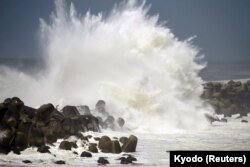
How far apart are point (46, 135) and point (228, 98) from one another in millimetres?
35064

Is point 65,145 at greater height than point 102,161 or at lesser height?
greater

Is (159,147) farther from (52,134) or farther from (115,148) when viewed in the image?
(52,134)

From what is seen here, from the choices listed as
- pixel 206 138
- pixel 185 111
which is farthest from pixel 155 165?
pixel 185 111

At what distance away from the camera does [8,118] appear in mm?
20953

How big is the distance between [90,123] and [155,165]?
10044mm

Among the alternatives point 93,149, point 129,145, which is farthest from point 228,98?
point 93,149

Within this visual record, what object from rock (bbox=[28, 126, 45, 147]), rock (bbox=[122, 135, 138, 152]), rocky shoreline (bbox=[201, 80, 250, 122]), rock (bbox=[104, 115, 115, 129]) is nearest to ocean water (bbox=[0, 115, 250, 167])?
rock (bbox=[122, 135, 138, 152])

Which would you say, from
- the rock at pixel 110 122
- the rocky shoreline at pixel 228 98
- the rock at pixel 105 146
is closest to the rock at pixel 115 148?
the rock at pixel 105 146

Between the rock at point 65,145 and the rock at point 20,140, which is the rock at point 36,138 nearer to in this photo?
the rock at point 20,140

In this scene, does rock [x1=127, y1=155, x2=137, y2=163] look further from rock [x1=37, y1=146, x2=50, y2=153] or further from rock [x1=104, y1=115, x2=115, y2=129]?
rock [x1=104, y1=115, x2=115, y2=129]

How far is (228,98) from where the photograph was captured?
53.1m

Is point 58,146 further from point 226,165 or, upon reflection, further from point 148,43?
point 148,43

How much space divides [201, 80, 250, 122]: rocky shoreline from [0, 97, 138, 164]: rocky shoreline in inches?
1017

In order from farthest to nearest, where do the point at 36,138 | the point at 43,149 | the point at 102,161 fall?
1. the point at 36,138
2. the point at 43,149
3. the point at 102,161
